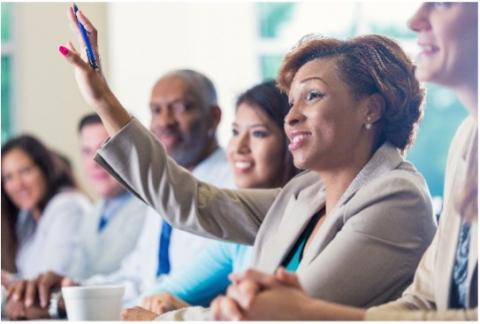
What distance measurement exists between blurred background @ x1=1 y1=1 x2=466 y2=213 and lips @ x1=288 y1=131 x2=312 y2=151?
10.3ft

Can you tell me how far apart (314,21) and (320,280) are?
155 inches

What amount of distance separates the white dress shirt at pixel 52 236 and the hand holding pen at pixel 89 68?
1570 mm

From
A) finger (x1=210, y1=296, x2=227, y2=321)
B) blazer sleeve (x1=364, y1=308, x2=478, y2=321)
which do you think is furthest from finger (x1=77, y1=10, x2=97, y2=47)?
blazer sleeve (x1=364, y1=308, x2=478, y2=321)

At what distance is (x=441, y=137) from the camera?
509cm

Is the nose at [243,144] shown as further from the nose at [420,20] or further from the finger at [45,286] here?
the nose at [420,20]

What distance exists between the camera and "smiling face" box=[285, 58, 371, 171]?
1.41m

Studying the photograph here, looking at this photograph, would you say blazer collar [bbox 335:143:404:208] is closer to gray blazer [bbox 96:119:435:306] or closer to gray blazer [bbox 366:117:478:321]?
gray blazer [bbox 96:119:435:306]

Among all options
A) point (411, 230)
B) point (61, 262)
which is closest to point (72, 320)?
point (411, 230)

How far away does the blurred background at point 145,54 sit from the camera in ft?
15.4

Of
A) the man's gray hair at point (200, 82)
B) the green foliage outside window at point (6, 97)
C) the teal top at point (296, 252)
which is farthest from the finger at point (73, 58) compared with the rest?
the green foliage outside window at point (6, 97)

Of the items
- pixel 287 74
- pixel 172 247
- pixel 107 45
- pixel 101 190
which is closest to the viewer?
pixel 287 74

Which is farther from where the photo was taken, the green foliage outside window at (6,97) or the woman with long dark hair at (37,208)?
the green foliage outside window at (6,97)

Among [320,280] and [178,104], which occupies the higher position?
[178,104]

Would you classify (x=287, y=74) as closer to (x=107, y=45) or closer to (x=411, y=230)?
(x=411, y=230)
